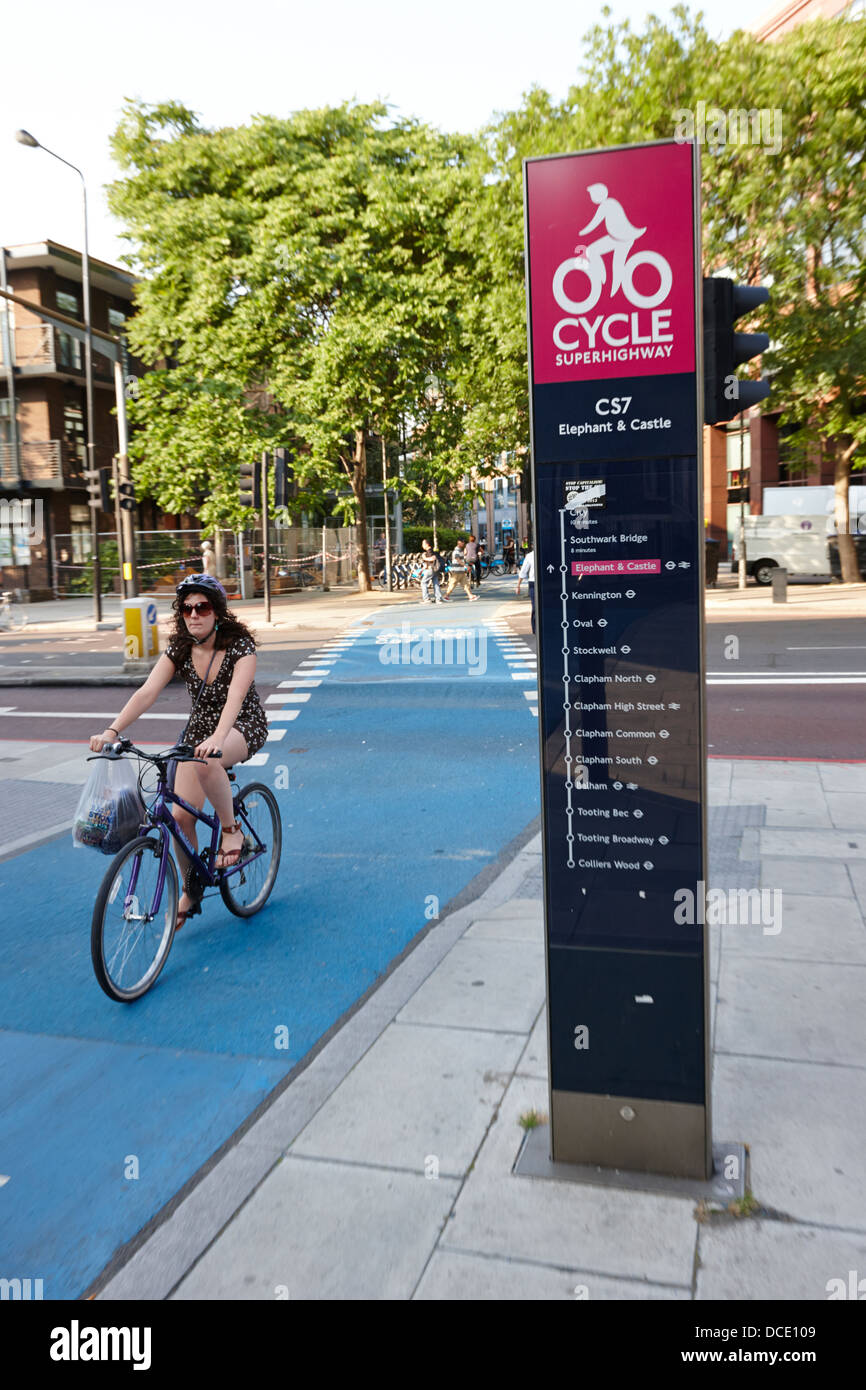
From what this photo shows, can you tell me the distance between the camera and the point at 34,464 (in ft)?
119

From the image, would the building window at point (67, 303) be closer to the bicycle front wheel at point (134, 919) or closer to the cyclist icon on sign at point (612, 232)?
the bicycle front wheel at point (134, 919)

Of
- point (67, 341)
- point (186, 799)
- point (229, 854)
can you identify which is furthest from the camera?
point (67, 341)

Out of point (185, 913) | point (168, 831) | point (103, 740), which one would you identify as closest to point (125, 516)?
point (185, 913)

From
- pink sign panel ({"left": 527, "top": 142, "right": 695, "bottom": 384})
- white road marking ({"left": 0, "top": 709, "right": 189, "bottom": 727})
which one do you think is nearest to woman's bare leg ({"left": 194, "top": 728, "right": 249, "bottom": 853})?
pink sign panel ({"left": 527, "top": 142, "right": 695, "bottom": 384})

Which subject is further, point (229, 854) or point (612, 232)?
point (229, 854)

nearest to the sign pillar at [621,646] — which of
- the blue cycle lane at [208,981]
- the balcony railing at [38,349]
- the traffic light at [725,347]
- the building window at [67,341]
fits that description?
the traffic light at [725,347]

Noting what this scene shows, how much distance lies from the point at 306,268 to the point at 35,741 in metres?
20.7

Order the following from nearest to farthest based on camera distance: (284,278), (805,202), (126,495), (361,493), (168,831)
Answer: (168,831) < (126,495) < (805,202) < (284,278) < (361,493)

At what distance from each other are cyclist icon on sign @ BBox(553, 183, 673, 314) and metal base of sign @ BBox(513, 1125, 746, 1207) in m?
2.40

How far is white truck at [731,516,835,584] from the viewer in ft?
99.1

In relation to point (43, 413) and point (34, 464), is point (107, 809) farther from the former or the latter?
point (43, 413)

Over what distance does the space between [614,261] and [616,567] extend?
79 centimetres

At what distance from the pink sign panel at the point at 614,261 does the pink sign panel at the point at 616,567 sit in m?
0.49

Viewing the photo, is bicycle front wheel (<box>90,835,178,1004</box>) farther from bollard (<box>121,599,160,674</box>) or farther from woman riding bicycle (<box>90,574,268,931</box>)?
bollard (<box>121,599,160,674</box>)
